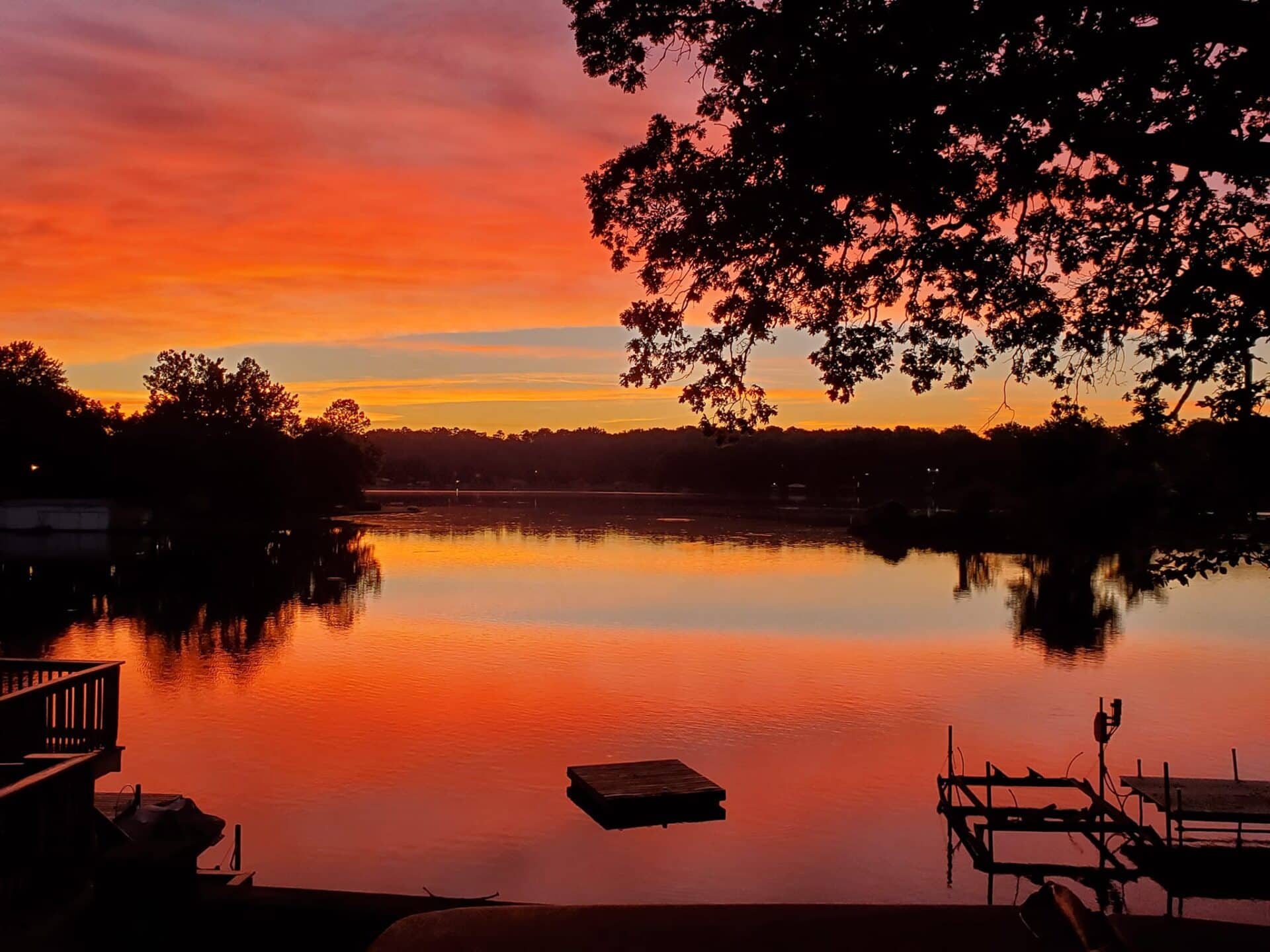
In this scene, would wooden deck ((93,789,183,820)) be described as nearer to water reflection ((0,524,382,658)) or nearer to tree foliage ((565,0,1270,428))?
tree foliage ((565,0,1270,428))

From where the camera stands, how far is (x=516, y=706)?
4062 cm

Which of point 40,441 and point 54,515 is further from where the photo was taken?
point 40,441

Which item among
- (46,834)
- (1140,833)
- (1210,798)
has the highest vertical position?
(46,834)

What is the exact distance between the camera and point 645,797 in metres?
27.6

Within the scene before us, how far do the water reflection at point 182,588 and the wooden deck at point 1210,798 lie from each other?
38.8m

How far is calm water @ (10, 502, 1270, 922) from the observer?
83.2 feet

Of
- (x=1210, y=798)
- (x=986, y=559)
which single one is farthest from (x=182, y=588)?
(x=986, y=559)

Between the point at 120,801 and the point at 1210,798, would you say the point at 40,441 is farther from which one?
the point at 1210,798

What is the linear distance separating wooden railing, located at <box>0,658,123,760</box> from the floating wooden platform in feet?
47.5

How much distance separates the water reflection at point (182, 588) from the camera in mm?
55969

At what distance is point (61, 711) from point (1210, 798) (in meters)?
23.3

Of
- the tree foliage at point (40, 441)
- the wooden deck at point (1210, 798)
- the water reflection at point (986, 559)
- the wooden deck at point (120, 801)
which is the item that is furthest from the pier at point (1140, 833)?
the tree foliage at point (40, 441)

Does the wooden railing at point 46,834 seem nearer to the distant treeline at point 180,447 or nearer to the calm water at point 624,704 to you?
the calm water at point 624,704

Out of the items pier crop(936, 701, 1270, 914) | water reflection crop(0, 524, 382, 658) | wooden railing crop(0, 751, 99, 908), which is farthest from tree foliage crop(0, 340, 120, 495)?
wooden railing crop(0, 751, 99, 908)
